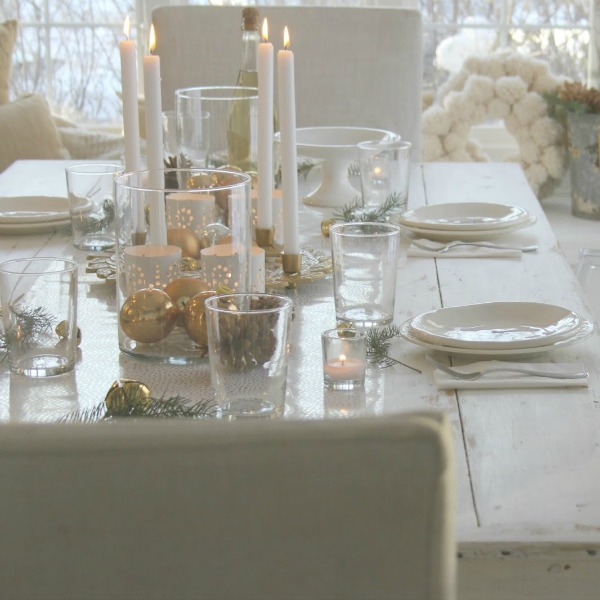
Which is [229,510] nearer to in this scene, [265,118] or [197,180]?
[197,180]

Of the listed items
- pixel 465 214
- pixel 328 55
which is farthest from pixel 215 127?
pixel 328 55

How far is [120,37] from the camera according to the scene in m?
3.38

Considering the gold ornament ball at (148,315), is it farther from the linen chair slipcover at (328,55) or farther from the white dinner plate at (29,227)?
the linen chair slipcover at (328,55)

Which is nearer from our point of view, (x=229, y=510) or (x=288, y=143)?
(x=229, y=510)

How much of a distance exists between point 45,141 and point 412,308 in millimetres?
1971

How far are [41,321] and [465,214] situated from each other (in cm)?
83

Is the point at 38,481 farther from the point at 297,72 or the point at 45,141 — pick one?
the point at 45,141

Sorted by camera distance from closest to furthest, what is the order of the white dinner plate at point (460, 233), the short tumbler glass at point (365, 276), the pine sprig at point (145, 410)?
the pine sprig at point (145, 410), the short tumbler glass at point (365, 276), the white dinner plate at point (460, 233)

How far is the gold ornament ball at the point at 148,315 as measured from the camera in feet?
3.32

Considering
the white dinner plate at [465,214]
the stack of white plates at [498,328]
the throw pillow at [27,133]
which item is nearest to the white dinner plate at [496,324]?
the stack of white plates at [498,328]

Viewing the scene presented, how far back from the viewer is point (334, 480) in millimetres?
438

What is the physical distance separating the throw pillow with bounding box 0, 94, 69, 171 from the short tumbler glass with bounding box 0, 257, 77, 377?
1.99 metres

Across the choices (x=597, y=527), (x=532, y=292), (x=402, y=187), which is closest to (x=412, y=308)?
(x=532, y=292)

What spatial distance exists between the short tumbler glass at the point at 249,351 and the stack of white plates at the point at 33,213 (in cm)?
61
